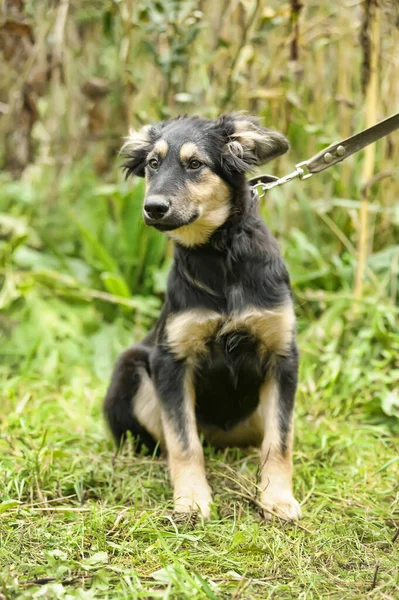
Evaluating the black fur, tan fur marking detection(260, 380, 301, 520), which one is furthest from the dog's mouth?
tan fur marking detection(260, 380, 301, 520)

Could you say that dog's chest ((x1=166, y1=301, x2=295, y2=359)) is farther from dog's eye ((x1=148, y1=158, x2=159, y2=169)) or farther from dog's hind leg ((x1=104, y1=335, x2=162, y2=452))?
dog's eye ((x1=148, y1=158, x2=159, y2=169))

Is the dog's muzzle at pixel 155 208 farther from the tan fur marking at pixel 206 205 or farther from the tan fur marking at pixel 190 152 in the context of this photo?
the tan fur marking at pixel 190 152

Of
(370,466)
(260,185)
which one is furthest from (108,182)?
(370,466)

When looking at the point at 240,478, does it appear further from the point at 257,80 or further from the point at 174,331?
the point at 257,80

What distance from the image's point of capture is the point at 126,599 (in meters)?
2.14

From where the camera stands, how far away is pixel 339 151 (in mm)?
3242

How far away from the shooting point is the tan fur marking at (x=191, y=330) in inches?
128

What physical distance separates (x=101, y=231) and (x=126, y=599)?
13.9 ft

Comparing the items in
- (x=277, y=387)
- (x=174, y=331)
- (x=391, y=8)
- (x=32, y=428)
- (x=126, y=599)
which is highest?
(x=391, y=8)

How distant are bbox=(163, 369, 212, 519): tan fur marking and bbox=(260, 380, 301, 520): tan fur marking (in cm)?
26

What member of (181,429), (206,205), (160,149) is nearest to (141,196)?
(160,149)

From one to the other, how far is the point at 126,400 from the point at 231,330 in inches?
34.4

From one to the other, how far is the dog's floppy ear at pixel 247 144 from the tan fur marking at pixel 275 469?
1.01 m

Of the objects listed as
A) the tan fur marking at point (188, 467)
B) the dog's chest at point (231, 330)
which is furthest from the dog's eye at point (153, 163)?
the tan fur marking at point (188, 467)
